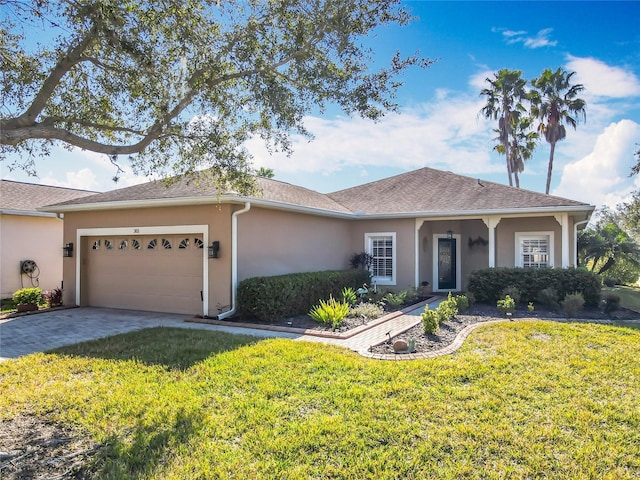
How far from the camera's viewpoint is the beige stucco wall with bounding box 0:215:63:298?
13.5 metres

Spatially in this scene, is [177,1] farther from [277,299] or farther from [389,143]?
[389,143]

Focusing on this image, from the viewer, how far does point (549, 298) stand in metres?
10.5

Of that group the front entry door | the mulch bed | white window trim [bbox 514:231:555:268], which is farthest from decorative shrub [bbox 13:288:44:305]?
white window trim [bbox 514:231:555:268]

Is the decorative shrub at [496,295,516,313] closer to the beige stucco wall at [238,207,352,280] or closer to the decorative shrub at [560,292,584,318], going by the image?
the decorative shrub at [560,292,584,318]

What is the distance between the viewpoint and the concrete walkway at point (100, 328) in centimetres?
745

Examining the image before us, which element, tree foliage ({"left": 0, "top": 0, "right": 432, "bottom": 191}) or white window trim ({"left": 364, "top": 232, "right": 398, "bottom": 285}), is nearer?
tree foliage ({"left": 0, "top": 0, "right": 432, "bottom": 191})

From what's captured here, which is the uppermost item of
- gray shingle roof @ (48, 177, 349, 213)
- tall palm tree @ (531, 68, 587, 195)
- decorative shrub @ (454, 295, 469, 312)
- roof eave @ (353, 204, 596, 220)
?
tall palm tree @ (531, 68, 587, 195)

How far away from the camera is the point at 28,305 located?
36.7 feet

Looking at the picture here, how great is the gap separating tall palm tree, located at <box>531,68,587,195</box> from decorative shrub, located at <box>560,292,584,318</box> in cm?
1970

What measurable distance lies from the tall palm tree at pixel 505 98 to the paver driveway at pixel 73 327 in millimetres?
23883

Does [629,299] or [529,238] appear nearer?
[629,299]

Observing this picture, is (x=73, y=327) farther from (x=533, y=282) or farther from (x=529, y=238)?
(x=529, y=238)

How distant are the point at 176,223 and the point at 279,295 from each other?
11.2ft

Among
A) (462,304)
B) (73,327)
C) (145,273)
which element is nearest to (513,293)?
(462,304)
